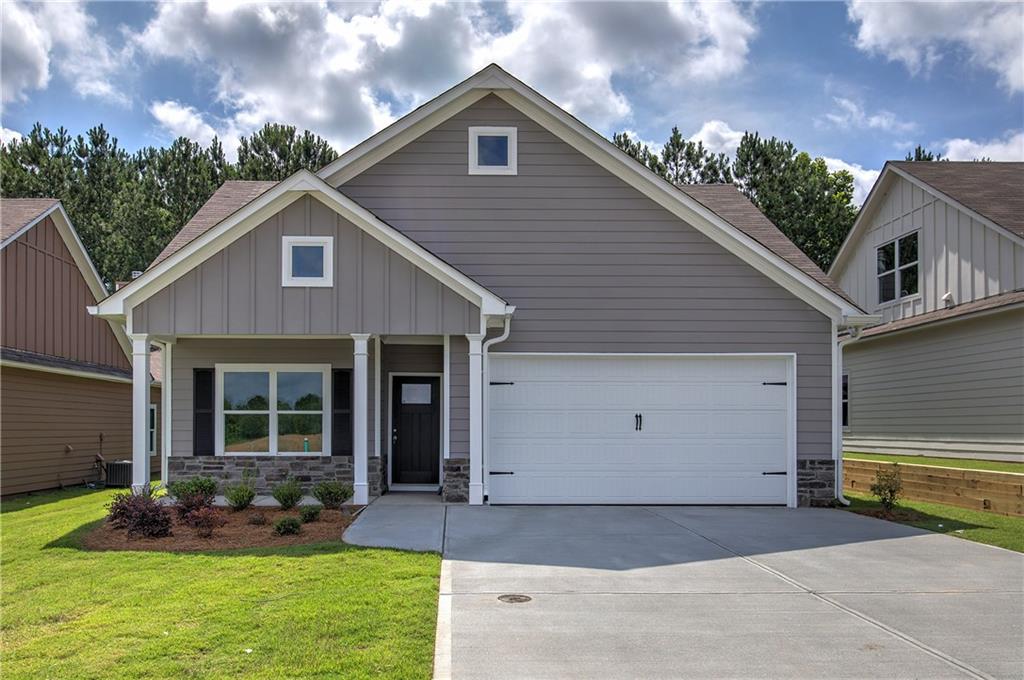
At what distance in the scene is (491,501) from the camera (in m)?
12.8

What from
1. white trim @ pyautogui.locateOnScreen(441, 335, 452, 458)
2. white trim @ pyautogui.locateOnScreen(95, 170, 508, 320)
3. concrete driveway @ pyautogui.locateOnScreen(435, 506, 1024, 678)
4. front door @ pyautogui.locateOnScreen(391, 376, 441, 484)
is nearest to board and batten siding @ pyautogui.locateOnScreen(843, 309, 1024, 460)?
concrete driveway @ pyautogui.locateOnScreen(435, 506, 1024, 678)

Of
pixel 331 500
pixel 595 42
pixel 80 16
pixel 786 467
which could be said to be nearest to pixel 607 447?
pixel 786 467

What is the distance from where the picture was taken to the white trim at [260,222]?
11.5 metres

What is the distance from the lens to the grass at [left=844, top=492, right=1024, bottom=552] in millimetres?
9875

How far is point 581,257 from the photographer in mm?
13227

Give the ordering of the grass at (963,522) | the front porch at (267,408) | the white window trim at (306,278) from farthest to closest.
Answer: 1. the front porch at (267,408)
2. the white window trim at (306,278)
3. the grass at (963,522)

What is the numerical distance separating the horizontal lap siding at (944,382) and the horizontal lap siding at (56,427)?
17553mm

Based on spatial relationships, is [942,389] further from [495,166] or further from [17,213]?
[17,213]

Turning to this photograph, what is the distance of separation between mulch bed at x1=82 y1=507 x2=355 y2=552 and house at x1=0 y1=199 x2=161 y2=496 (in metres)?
6.09

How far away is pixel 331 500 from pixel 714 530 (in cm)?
508

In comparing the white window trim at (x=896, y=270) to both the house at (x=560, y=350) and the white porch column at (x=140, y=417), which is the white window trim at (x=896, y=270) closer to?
the house at (x=560, y=350)

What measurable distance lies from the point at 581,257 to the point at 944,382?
780 centimetres

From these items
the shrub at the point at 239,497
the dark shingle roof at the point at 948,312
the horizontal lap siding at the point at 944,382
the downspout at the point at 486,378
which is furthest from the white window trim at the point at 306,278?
the horizontal lap siding at the point at 944,382

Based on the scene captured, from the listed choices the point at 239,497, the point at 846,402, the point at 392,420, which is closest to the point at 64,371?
the point at 392,420
